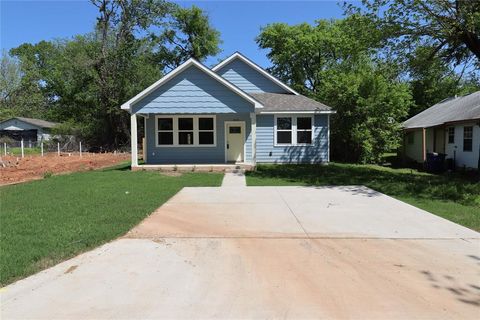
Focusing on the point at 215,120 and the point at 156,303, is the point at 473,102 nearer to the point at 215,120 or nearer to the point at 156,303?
the point at 215,120

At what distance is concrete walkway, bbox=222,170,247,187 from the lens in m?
13.7

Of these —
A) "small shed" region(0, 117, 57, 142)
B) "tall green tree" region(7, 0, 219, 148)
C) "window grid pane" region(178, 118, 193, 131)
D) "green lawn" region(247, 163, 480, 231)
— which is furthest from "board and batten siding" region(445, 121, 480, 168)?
"small shed" region(0, 117, 57, 142)

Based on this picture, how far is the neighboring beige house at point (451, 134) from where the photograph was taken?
18859 mm

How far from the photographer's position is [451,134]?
21562 millimetres

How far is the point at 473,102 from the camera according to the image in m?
21.5

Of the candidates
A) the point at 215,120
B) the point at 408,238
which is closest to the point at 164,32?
the point at 215,120

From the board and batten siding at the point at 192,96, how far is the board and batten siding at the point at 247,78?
581 centimetres

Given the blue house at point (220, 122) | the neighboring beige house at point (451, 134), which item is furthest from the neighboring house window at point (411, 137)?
the blue house at point (220, 122)

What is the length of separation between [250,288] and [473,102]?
2128 cm

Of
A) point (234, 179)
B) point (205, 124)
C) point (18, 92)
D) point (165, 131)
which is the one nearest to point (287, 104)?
point (205, 124)

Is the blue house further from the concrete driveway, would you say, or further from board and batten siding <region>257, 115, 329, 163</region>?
the concrete driveway

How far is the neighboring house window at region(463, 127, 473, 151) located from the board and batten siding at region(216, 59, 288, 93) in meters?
9.61

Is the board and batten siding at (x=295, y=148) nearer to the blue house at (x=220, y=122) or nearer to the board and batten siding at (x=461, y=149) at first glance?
the blue house at (x=220, y=122)

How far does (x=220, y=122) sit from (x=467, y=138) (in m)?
11.8
